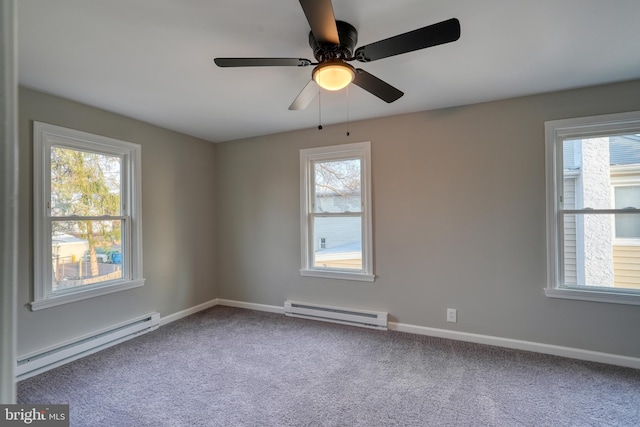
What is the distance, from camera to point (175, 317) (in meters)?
3.82

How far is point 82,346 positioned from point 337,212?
9.43ft

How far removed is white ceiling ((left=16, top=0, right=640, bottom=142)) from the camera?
1.70 meters

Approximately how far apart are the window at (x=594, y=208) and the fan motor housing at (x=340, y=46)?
2127 millimetres

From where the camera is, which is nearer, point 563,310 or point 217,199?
point 563,310

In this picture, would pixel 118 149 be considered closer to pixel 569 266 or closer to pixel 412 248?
pixel 412 248

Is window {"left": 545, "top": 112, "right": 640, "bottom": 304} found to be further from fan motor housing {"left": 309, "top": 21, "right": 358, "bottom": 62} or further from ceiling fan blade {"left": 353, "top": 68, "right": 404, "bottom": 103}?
fan motor housing {"left": 309, "top": 21, "right": 358, "bottom": 62}

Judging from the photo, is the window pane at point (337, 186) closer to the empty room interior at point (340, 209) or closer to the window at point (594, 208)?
the empty room interior at point (340, 209)

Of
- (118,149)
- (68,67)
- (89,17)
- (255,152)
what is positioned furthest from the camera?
(255,152)

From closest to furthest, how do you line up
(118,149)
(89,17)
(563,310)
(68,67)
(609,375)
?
(89,17), (68,67), (609,375), (563,310), (118,149)

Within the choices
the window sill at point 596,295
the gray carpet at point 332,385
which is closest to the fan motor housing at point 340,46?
the gray carpet at point 332,385

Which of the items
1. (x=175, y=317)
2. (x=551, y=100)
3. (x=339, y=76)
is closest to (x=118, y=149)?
(x=175, y=317)

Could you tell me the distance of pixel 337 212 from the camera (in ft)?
12.3

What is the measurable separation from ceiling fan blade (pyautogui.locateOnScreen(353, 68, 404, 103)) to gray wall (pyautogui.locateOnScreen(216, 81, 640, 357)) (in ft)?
4.11

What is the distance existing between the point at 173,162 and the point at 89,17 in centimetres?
222
